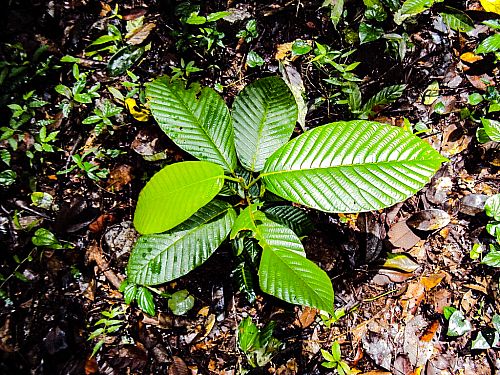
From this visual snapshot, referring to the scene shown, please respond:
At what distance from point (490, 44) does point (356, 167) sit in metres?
1.26

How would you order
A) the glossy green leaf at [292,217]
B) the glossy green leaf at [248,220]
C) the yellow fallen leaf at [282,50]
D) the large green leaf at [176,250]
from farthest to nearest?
the yellow fallen leaf at [282,50]
the glossy green leaf at [292,217]
the large green leaf at [176,250]
the glossy green leaf at [248,220]

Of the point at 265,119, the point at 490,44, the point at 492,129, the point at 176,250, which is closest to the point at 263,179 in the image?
the point at 265,119

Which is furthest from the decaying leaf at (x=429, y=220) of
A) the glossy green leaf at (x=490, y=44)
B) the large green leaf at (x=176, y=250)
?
the large green leaf at (x=176, y=250)

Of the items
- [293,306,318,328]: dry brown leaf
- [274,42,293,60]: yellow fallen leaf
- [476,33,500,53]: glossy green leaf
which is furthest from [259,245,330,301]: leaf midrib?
[476,33,500,53]: glossy green leaf

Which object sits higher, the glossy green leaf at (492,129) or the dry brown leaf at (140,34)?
the dry brown leaf at (140,34)

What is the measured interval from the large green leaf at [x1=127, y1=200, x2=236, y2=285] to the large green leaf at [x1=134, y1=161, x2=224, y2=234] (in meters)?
0.16

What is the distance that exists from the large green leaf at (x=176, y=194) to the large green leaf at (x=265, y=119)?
7.4 inches

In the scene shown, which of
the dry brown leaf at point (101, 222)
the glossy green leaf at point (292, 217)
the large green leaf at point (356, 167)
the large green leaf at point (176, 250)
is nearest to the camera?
the large green leaf at point (356, 167)

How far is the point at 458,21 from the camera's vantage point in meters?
2.06

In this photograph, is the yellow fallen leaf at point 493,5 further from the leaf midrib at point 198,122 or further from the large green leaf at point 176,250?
the large green leaf at point 176,250

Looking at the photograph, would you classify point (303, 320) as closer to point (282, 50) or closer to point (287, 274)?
point (287, 274)

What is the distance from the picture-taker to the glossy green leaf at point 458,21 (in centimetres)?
205

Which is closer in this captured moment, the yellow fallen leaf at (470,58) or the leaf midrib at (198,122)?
the leaf midrib at (198,122)

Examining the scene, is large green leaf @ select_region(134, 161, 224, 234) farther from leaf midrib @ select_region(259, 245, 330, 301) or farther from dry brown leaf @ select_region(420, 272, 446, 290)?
dry brown leaf @ select_region(420, 272, 446, 290)
